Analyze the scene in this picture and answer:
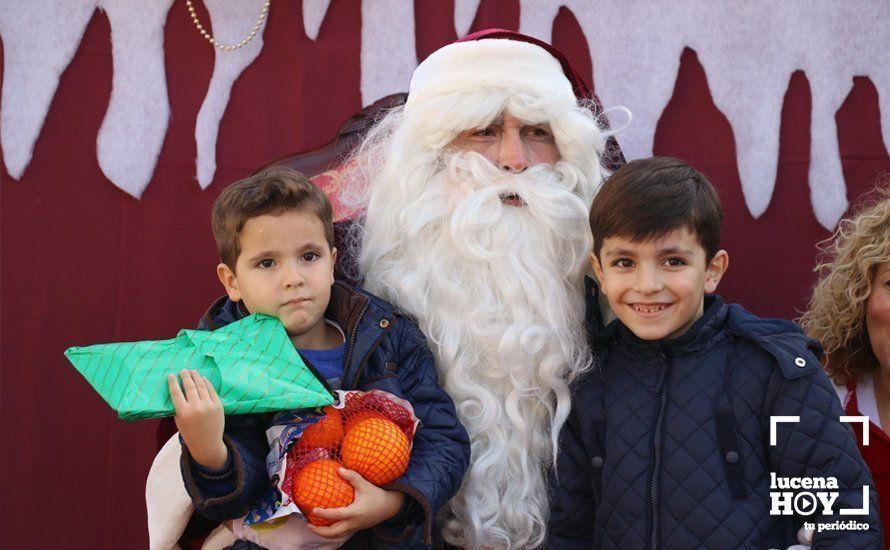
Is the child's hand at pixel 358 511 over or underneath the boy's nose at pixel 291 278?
underneath

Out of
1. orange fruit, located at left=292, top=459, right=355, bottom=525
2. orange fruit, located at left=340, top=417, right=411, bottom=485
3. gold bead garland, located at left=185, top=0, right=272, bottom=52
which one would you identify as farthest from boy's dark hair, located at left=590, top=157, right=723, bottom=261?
gold bead garland, located at left=185, top=0, right=272, bottom=52

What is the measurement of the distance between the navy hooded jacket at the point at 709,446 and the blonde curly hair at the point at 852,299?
60cm

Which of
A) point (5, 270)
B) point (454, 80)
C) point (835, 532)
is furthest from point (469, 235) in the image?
point (5, 270)

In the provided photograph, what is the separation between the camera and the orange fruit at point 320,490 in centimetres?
192

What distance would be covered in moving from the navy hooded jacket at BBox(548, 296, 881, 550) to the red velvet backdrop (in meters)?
1.27

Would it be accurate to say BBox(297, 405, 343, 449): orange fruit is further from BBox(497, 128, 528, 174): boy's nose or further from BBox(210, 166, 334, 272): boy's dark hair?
BBox(497, 128, 528, 174): boy's nose

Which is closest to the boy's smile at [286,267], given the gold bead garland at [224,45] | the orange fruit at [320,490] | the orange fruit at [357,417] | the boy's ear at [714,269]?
the orange fruit at [357,417]

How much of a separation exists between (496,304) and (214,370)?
32.1 inches

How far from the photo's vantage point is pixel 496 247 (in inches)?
99.1

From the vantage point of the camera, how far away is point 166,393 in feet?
6.16

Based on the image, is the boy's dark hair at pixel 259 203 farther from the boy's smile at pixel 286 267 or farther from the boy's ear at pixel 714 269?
the boy's ear at pixel 714 269

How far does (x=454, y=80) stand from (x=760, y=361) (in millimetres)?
1156

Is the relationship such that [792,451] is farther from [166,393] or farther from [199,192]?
[199,192]

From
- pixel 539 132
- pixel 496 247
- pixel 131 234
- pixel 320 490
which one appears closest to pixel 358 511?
pixel 320 490
